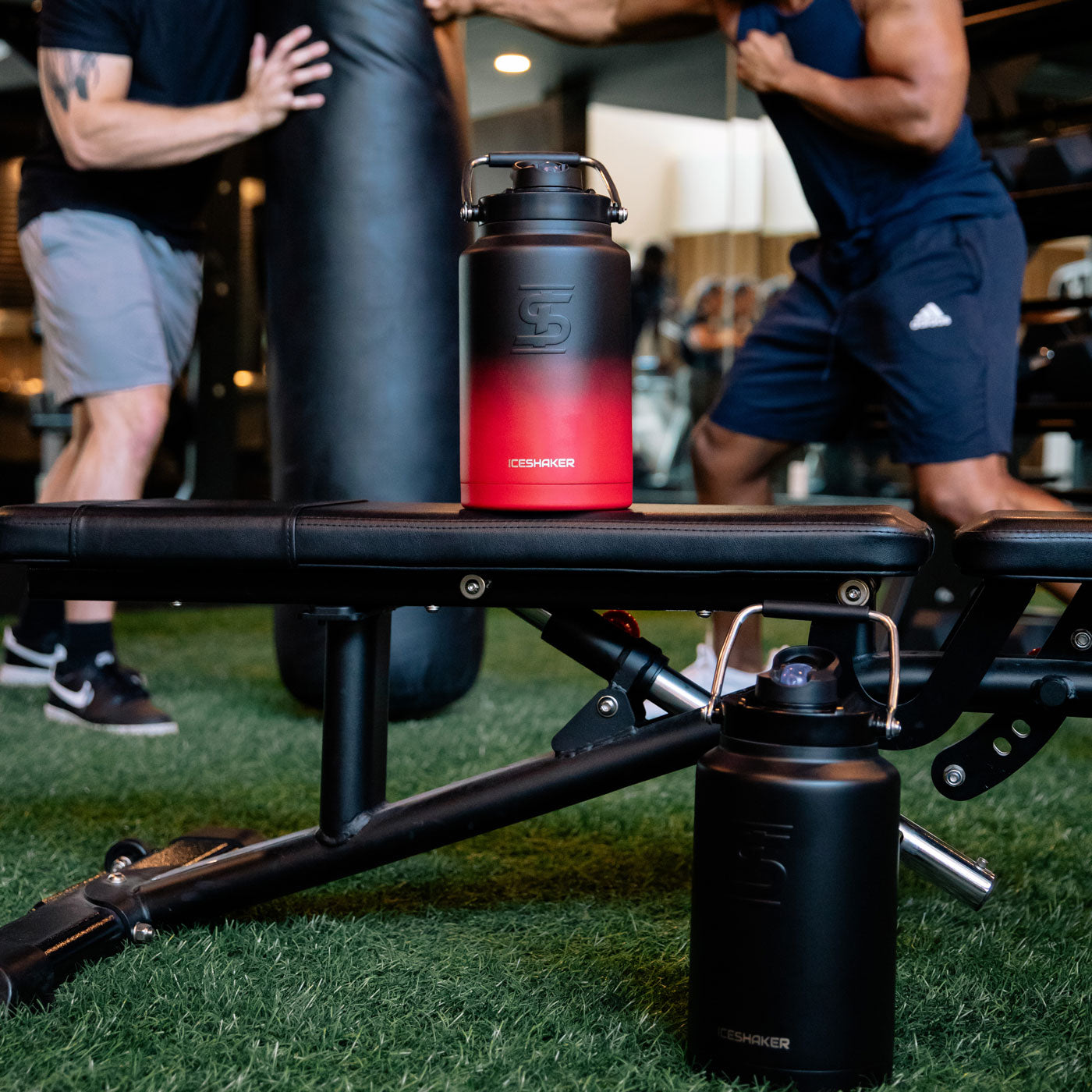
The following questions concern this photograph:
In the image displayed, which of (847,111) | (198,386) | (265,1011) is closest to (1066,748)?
(847,111)

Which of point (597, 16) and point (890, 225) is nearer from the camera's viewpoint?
point (890, 225)

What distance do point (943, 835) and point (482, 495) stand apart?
0.95 meters

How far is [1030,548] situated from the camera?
3.32 ft

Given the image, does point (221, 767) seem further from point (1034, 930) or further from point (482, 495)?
point (1034, 930)

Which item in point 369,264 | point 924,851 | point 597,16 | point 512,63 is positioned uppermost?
point 512,63

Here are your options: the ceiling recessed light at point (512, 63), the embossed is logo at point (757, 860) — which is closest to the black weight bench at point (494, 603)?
the embossed is logo at point (757, 860)

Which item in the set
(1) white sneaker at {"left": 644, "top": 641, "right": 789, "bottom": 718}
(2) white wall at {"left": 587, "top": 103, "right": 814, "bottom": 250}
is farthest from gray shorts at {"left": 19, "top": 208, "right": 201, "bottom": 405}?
(2) white wall at {"left": 587, "top": 103, "right": 814, "bottom": 250}

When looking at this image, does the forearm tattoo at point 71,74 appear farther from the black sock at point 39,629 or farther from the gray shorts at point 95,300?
the black sock at point 39,629

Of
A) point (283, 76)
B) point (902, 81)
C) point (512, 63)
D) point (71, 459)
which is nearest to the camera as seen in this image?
point (902, 81)

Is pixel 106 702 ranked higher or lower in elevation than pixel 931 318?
lower

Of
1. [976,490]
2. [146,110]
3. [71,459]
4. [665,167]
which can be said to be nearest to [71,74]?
[146,110]

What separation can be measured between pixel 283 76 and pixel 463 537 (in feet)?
4.50

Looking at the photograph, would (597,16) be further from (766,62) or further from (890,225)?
(890,225)

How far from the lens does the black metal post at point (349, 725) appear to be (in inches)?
46.1
